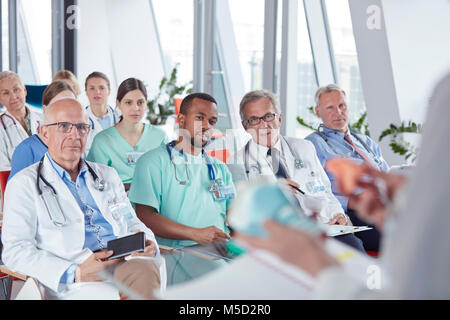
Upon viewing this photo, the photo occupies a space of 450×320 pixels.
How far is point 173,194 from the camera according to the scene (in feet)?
8.95

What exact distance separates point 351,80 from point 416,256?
6968 mm

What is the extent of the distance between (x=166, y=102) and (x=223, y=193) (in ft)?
22.7

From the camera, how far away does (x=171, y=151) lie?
9.19 feet

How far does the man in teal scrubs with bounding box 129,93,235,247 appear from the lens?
268cm

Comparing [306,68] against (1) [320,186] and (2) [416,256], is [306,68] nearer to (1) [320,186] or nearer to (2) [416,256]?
(1) [320,186]

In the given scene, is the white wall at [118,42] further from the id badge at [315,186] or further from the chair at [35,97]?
the id badge at [315,186]

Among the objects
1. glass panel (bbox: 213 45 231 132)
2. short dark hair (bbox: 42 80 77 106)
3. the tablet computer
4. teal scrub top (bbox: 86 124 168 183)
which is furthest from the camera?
glass panel (bbox: 213 45 231 132)

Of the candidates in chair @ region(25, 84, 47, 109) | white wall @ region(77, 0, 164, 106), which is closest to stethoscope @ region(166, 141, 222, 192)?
chair @ region(25, 84, 47, 109)

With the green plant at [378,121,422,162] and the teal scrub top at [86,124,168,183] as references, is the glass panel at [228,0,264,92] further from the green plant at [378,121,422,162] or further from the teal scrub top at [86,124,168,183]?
the teal scrub top at [86,124,168,183]

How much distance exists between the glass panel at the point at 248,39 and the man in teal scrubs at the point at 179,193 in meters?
5.62

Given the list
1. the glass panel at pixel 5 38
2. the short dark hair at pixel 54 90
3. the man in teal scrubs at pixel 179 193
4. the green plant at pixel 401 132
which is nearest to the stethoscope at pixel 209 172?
the man in teal scrubs at pixel 179 193

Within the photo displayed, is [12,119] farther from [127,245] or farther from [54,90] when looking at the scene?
[127,245]

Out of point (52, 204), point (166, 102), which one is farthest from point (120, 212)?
point (166, 102)
